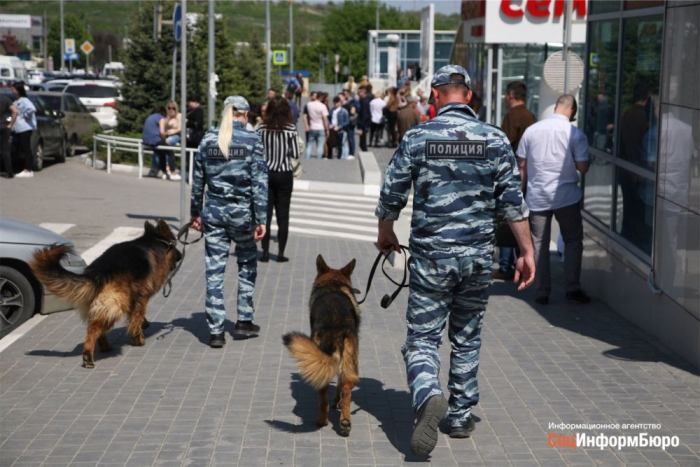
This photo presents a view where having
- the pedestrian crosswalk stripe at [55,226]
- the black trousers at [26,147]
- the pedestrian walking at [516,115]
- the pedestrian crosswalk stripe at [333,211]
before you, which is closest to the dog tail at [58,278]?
the pedestrian walking at [516,115]

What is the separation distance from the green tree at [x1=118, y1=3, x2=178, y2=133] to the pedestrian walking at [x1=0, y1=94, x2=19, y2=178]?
7775 mm

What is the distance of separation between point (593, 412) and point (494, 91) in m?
22.4

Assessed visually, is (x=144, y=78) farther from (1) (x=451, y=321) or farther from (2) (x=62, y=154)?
(1) (x=451, y=321)

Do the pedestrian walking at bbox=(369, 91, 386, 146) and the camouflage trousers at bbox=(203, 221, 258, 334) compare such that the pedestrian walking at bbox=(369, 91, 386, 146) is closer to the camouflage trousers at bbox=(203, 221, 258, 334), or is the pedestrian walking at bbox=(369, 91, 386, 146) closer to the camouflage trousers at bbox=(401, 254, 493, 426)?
the camouflage trousers at bbox=(203, 221, 258, 334)

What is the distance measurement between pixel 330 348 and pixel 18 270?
14.7 ft

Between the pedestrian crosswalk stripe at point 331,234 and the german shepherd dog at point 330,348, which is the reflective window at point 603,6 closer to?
the pedestrian crosswalk stripe at point 331,234

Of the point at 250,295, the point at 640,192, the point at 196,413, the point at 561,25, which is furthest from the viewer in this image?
the point at 561,25

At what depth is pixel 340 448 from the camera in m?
5.61

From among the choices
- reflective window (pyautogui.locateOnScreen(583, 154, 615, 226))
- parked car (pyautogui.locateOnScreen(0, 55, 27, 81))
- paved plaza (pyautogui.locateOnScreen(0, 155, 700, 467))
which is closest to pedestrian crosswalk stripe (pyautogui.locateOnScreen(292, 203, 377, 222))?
Answer: reflective window (pyautogui.locateOnScreen(583, 154, 615, 226))

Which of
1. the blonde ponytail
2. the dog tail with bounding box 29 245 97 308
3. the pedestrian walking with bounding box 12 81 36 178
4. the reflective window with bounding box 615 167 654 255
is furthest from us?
the pedestrian walking with bounding box 12 81 36 178

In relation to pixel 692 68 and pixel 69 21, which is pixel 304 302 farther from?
pixel 69 21

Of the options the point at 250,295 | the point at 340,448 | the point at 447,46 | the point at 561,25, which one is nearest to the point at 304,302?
the point at 250,295

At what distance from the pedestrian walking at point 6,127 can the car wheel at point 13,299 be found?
40.3ft

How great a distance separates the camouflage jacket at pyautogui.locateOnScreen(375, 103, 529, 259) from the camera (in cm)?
534
